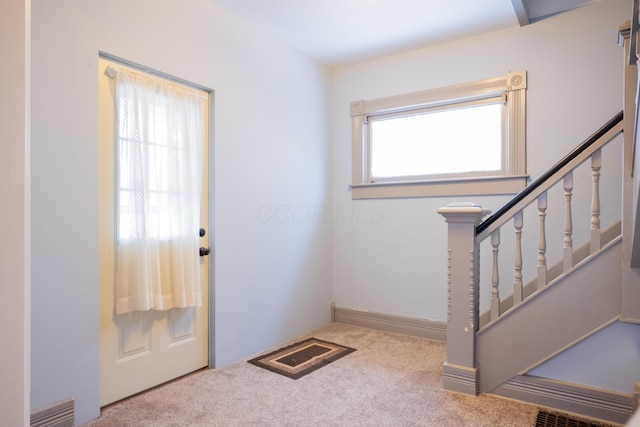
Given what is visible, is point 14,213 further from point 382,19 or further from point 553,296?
point 382,19

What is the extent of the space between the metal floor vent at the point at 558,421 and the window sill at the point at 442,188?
63.1 inches

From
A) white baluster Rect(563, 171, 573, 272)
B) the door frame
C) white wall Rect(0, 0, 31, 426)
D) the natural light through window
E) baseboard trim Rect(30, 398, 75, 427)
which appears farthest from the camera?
the natural light through window

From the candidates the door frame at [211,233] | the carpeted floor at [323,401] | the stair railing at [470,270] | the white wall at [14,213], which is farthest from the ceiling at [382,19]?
the carpeted floor at [323,401]

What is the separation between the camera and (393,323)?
3.57m

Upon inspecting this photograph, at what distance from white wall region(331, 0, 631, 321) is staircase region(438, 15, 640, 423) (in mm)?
834

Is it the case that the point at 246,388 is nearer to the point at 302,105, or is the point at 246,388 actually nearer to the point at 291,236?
the point at 291,236

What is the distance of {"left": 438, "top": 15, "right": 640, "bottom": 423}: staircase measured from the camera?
1.90 meters

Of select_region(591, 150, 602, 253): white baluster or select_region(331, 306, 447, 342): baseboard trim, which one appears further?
select_region(331, 306, 447, 342): baseboard trim

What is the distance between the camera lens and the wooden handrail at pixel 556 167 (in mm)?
1991

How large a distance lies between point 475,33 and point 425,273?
2.02 m

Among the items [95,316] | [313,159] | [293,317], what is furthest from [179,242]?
[313,159]

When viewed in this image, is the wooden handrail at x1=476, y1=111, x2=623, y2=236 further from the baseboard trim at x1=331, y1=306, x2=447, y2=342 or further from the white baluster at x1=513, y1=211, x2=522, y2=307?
the baseboard trim at x1=331, y1=306, x2=447, y2=342

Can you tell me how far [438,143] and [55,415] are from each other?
10.5 feet

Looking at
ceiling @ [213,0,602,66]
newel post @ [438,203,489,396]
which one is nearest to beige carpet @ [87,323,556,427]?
newel post @ [438,203,489,396]
